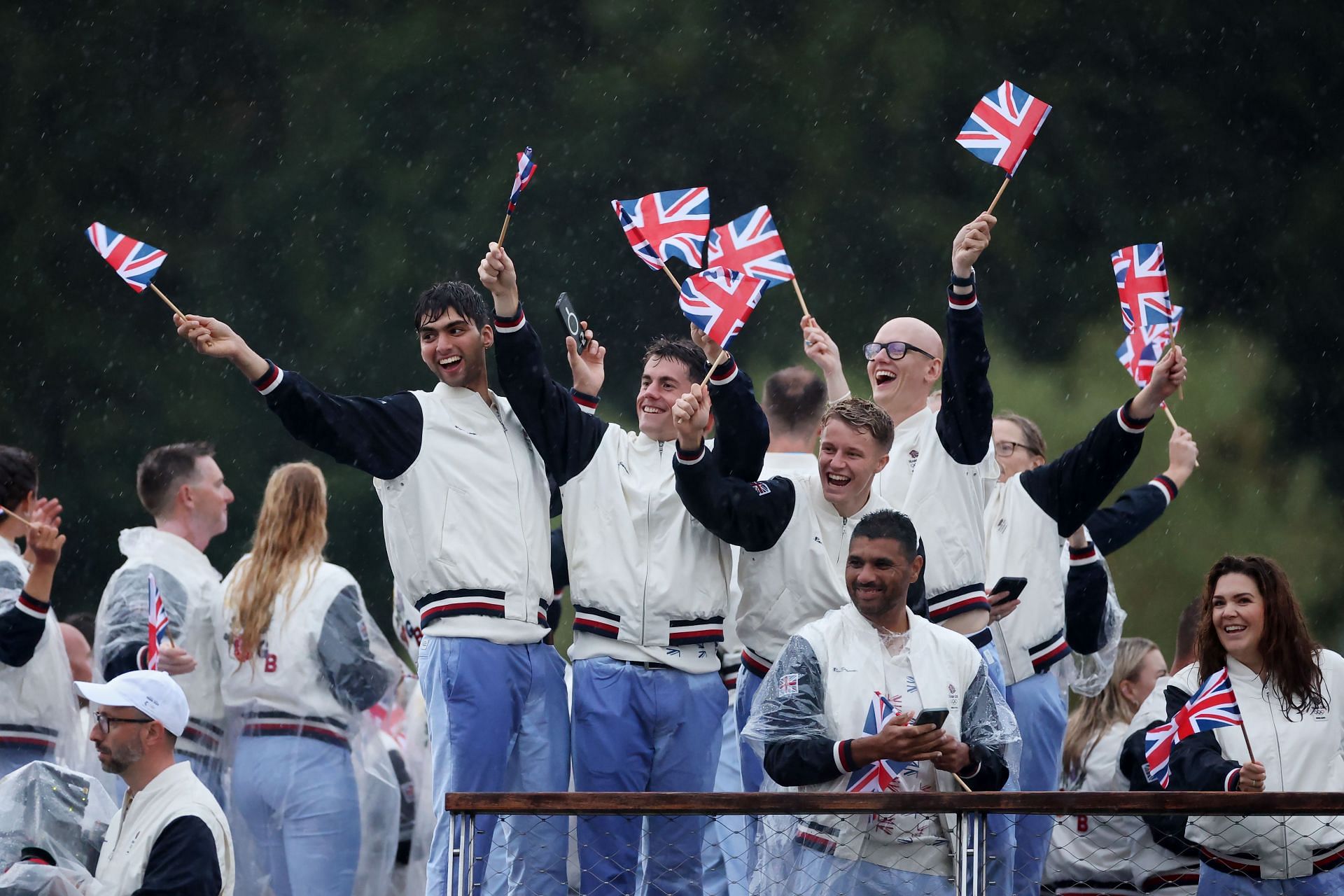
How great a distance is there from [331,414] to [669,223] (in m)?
1.34

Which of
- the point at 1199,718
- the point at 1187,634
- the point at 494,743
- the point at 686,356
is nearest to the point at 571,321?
the point at 686,356

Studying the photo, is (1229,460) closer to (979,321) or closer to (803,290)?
(803,290)

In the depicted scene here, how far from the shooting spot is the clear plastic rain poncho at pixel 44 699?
16.8 feet

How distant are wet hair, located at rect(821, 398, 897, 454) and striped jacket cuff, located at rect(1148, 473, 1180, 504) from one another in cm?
207

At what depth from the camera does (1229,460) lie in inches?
397

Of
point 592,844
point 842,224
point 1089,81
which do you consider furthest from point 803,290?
point 592,844

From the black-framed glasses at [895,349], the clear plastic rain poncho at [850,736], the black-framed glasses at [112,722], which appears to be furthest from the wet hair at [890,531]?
the black-framed glasses at [112,722]

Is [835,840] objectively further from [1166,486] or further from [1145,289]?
[1166,486]

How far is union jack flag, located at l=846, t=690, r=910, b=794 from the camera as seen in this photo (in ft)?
12.4

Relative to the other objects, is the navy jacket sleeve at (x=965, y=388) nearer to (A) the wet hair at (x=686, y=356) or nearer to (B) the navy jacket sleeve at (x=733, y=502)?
(B) the navy jacket sleeve at (x=733, y=502)

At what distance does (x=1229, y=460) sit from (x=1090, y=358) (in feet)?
3.22

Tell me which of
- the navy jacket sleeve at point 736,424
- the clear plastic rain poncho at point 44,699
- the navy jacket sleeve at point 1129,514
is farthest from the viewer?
the navy jacket sleeve at point 1129,514

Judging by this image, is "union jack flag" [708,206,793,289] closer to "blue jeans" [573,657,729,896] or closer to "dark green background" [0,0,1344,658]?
"blue jeans" [573,657,729,896]

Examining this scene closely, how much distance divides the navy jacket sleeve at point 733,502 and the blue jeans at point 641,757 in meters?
0.40
